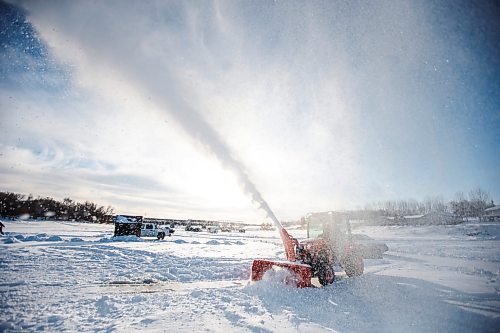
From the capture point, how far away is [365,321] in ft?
16.6

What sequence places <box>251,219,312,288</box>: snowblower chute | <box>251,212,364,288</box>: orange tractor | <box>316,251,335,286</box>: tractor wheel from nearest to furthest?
<box>251,219,312,288</box>: snowblower chute, <box>251,212,364,288</box>: orange tractor, <box>316,251,335,286</box>: tractor wheel

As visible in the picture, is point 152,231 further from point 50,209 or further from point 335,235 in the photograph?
point 50,209

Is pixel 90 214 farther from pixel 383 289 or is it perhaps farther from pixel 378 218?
pixel 383 289

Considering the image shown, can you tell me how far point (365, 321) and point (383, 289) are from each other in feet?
10.6

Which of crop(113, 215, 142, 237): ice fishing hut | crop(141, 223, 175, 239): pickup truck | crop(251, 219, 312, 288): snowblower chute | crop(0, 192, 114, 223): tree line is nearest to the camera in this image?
crop(251, 219, 312, 288): snowblower chute

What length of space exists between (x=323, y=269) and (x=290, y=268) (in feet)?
4.52

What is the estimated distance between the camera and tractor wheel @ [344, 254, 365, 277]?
31.7 feet

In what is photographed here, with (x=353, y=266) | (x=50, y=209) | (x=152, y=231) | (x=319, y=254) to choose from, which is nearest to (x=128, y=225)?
(x=152, y=231)

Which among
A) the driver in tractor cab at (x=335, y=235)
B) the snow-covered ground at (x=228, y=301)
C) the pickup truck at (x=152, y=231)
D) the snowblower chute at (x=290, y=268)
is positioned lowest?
the pickup truck at (x=152, y=231)

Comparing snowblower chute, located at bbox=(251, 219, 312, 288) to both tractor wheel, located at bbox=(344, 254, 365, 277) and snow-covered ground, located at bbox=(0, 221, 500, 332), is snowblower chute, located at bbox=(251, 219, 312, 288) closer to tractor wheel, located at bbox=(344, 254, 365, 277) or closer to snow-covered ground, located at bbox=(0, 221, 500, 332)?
snow-covered ground, located at bbox=(0, 221, 500, 332)

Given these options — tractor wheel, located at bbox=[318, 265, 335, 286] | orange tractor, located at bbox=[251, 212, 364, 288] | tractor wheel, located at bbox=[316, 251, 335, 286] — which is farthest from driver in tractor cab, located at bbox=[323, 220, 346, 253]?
tractor wheel, located at bbox=[318, 265, 335, 286]

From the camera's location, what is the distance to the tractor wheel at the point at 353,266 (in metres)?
9.67

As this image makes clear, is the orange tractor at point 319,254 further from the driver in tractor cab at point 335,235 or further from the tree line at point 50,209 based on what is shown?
the tree line at point 50,209

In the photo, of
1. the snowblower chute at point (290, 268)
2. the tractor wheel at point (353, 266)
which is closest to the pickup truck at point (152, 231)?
the snowblower chute at point (290, 268)
